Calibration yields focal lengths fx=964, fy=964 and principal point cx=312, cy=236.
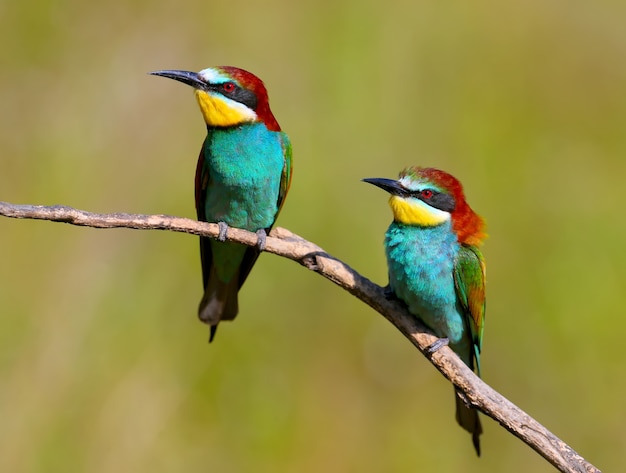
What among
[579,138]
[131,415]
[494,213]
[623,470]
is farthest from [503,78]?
[131,415]

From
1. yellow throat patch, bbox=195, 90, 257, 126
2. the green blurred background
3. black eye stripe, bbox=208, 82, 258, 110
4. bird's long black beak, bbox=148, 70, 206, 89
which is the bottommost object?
the green blurred background

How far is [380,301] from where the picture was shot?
2975 mm

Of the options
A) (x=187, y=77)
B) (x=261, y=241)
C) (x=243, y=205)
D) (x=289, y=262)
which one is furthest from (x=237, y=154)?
(x=289, y=262)

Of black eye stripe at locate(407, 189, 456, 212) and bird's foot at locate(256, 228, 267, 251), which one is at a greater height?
black eye stripe at locate(407, 189, 456, 212)

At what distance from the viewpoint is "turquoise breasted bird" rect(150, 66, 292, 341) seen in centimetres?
321

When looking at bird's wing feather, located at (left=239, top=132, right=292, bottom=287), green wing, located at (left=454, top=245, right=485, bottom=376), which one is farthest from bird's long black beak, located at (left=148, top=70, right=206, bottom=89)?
green wing, located at (left=454, top=245, right=485, bottom=376)

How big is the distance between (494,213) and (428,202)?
73.3 inches

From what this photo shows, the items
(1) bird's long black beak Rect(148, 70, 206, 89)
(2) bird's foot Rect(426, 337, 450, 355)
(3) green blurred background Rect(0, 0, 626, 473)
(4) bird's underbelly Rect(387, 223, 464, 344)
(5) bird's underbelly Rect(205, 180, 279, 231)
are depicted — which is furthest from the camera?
(3) green blurred background Rect(0, 0, 626, 473)

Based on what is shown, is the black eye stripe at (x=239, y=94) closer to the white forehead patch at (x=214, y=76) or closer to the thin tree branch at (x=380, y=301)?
the white forehead patch at (x=214, y=76)

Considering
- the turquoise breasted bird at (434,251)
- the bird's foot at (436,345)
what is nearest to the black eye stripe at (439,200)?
the turquoise breasted bird at (434,251)

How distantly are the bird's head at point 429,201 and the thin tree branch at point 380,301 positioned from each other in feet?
0.89

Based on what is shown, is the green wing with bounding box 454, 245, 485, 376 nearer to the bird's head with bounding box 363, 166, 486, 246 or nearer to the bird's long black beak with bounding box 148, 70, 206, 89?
the bird's head with bounding box 363, 166, 486, 246

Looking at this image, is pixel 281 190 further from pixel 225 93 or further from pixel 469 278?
pixel 469 278

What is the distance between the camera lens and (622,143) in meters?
5.51
